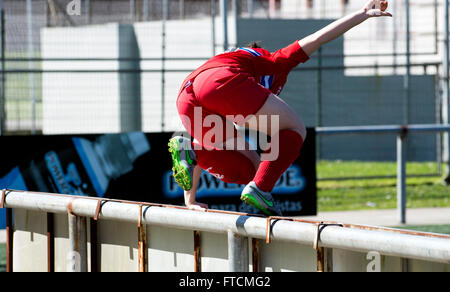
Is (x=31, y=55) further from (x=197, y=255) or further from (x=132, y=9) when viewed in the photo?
(x=197, y=255)

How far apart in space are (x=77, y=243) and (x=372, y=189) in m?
9.52

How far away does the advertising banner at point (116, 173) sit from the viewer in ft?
28.5

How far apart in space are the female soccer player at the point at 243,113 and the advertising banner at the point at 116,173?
4881 mm

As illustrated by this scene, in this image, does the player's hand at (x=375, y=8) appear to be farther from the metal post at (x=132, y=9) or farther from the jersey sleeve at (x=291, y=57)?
the metal post at (x=132, y=9)

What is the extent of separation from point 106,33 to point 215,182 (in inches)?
336

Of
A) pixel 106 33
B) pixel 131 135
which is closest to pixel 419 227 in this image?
pixel 131 135

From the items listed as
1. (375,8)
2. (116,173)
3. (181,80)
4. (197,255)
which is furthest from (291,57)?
(181,80)

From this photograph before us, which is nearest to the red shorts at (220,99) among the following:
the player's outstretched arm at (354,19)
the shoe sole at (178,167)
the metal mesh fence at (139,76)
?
the shoe sole at (178,167)

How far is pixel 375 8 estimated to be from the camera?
3.84 meters

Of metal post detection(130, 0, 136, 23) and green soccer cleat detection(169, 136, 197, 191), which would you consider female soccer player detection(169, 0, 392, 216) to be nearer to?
green soccer cleat detection(169, 136, 197, 191)

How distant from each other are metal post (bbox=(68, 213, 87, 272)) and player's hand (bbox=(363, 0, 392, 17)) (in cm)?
171

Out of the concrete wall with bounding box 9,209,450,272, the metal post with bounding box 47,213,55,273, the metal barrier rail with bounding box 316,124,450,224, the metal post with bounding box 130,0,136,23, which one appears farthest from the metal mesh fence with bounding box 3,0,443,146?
the metal post with bounding box 47,213,55,273

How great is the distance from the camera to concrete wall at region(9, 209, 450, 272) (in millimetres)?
2789
